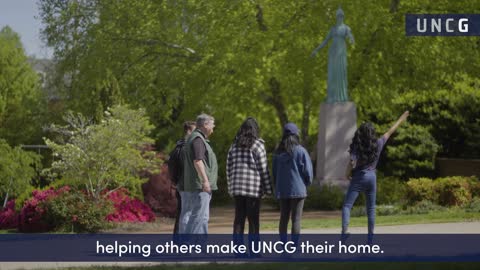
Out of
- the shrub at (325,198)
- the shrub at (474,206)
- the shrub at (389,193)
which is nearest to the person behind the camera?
the shrub at (474,206)

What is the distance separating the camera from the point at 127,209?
71.7 ft

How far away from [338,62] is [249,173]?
15.4 m

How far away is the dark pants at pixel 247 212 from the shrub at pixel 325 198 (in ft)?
43.7

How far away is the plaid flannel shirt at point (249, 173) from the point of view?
41.0 ft

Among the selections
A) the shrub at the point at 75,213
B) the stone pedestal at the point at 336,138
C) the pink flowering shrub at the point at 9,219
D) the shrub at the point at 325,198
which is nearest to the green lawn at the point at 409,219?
the shrub at the point at 75,213

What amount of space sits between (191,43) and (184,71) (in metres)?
1.19

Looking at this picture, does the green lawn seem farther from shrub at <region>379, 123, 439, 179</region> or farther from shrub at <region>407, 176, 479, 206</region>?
shrub at <region>379, 123, 439, 179</region>

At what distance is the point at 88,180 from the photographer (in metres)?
21.5

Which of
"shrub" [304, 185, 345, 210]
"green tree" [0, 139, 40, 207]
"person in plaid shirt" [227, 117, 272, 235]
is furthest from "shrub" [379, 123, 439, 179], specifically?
"person in plaid shirt" [227, 117, 272, 235]

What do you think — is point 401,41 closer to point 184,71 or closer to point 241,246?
point 184,71

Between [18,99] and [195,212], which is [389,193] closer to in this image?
[195,212]

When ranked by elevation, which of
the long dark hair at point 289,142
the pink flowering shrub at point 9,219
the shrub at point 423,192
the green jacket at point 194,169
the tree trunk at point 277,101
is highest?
the tree trunk at point 277,101

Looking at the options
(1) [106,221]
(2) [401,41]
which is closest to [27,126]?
(2) [401,41]

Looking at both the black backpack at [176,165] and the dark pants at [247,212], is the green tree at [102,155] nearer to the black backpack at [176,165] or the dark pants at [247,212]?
the black backpack at [176,165]
